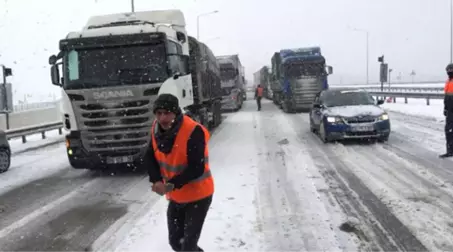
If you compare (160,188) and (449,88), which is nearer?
(160,188)

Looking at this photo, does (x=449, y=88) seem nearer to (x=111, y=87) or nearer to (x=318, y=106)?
(x=318, y=106)

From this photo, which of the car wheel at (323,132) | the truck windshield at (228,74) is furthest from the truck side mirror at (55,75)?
the truck windshield at (228,74)

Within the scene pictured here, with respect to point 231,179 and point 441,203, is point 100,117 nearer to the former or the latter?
point 231,179

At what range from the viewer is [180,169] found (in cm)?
353

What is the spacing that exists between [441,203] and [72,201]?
18.8 feet

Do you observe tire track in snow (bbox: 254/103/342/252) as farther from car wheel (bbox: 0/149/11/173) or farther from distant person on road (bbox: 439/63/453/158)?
car wheel (bbox: 0/149/11/173)

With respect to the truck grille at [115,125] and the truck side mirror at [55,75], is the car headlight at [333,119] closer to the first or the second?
the truck grille at [115,125]

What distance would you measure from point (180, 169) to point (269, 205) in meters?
3.30

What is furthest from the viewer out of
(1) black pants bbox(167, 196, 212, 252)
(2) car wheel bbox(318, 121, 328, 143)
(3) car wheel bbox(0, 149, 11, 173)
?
(2) car wheel bbox(318, 121, 328, 143)

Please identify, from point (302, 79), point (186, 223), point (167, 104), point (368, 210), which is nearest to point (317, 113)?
point (368, 210)

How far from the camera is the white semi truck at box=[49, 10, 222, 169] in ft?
29.1

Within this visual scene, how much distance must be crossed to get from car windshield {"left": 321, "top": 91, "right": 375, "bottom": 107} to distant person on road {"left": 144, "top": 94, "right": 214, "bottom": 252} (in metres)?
10.5

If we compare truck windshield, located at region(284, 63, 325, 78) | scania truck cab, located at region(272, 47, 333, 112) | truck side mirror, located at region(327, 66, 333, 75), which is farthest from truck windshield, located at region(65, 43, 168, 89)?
truck side mirror, located at region(327, 66, 333, 75)

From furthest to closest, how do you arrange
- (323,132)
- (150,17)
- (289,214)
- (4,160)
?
(323,132) → (150,17) → (4,160) → (289,214)
